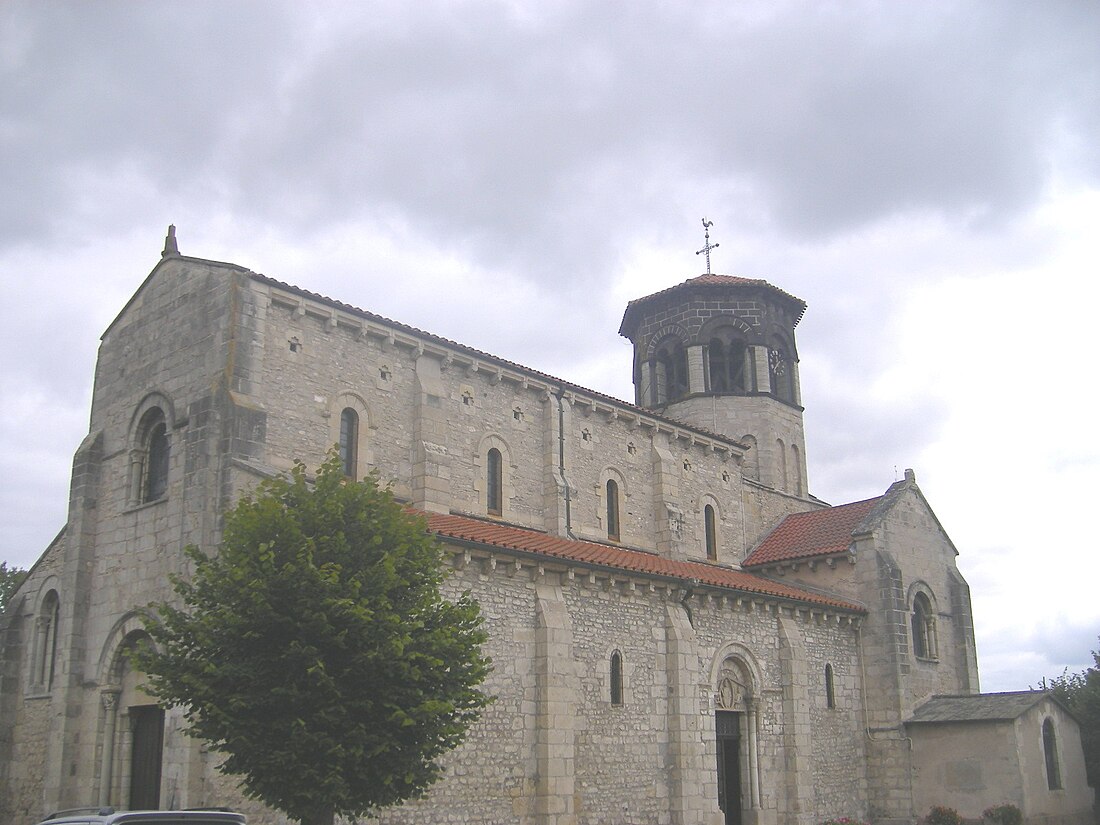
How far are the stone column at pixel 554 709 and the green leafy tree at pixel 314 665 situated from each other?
569 cm

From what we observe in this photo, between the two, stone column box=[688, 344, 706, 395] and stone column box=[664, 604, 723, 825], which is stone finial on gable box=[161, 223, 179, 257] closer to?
stone column box=[664, 604, 723, 825]

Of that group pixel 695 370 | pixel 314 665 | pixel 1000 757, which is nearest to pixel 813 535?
pixel 1000 757

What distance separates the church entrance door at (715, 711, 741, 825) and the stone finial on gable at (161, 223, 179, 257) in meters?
16.4

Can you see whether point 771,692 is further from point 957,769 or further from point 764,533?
point 764,533

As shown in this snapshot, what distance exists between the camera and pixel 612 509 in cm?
2862

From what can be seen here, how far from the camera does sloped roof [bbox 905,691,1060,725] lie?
27672 millimetres

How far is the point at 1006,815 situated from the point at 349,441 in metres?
18.5

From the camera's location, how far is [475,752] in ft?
64.6

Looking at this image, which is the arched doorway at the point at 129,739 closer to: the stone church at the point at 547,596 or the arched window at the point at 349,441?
the stone church at the point at 547,596

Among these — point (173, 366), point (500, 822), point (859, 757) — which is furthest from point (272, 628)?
point (859, 757)

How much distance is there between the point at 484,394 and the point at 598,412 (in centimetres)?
412

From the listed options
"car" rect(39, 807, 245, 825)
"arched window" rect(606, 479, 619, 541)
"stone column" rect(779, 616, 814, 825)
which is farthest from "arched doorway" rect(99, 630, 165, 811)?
"stone column" rect(779, 616, 814, 825)

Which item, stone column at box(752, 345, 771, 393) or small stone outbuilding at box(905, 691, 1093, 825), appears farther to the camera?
stone column at box(752, 345, 771, 393)

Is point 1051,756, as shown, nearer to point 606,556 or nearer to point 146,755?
point 606,556
